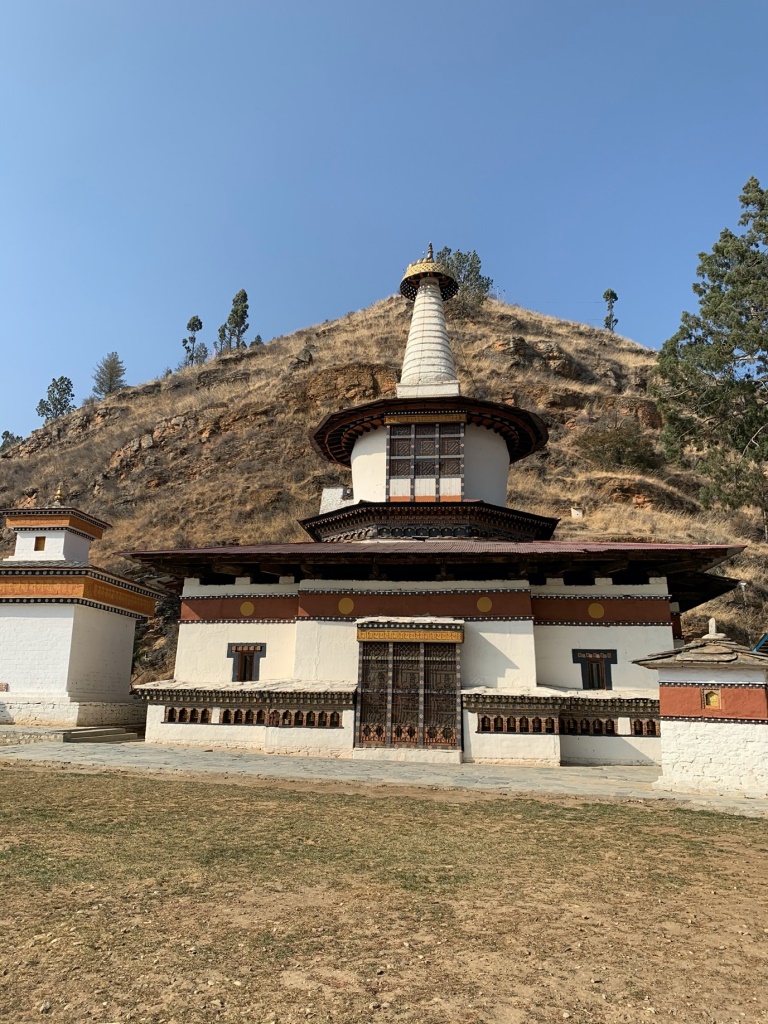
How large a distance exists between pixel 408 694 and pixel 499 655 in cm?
204

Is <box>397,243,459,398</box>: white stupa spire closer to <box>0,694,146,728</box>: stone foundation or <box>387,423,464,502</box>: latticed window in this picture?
<box>387,423,464,502</box>: latticed window

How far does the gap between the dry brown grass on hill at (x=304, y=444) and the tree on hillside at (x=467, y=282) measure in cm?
143

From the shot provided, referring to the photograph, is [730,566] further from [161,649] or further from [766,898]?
[766,898]

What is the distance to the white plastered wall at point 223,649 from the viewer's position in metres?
16.2

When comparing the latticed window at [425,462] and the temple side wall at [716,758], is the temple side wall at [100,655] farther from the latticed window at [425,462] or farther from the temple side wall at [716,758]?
the temple side wall at [716,758]

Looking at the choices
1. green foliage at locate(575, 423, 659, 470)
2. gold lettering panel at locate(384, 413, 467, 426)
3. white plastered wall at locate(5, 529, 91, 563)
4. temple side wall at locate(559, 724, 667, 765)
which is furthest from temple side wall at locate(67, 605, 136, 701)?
green foliage at locate(575, 423, 659, 470)

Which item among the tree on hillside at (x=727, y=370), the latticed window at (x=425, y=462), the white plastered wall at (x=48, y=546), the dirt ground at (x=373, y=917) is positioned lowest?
the dirt ground at (x=373, y=917)

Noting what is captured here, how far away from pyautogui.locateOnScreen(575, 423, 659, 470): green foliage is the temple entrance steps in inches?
1303

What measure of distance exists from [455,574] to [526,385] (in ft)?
121

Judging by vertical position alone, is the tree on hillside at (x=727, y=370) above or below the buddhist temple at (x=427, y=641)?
above

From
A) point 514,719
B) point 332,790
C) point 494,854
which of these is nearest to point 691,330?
point 514,719

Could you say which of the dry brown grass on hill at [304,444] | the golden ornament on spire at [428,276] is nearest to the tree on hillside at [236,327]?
the dry brown grass on hill at [304,444]

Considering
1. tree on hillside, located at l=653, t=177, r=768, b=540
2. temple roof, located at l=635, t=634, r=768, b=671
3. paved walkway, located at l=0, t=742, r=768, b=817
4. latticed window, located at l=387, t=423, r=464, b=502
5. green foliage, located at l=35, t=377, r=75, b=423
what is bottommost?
paved walkway, located at l=0, t=742, r=768, b=817

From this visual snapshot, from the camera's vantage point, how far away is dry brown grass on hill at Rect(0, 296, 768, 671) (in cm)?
3938
